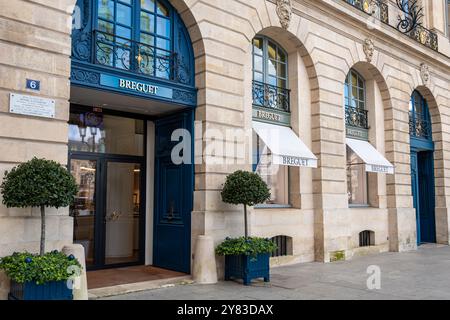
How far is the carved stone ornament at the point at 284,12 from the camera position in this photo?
39.8 ft

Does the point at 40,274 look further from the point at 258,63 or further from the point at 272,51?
the point at 272,51

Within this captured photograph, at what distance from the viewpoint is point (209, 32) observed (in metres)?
10.2

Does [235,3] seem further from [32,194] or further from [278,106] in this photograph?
[32,194]

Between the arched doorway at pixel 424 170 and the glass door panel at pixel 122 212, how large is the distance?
1201 centimetres

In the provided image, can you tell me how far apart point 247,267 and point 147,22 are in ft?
18.1

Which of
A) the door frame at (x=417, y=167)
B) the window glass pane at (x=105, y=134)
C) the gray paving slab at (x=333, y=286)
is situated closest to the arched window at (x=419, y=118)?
the door frame at (x=417, y=167)

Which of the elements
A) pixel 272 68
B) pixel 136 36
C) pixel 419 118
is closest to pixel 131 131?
pixel 136 36

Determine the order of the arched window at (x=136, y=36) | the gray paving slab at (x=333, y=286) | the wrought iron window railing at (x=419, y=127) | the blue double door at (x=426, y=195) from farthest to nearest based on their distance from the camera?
the blue double door at (x=426, y=195)
the wrought iron window railing at (x=419, y=127)
the arched window at (x=136, y=36)
the gray paving slab at (x=333, y=286)

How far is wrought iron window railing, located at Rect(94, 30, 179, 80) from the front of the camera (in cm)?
882

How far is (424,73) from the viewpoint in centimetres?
1802

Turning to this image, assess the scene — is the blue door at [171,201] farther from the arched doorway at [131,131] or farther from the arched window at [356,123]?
the arched window at [356,123]

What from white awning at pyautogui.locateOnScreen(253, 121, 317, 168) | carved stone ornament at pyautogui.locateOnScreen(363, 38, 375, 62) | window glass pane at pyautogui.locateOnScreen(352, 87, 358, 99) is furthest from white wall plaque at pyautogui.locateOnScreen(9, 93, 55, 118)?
window glass pane at pyautogui.locateOnScreen(352, 87, 358, 99)
